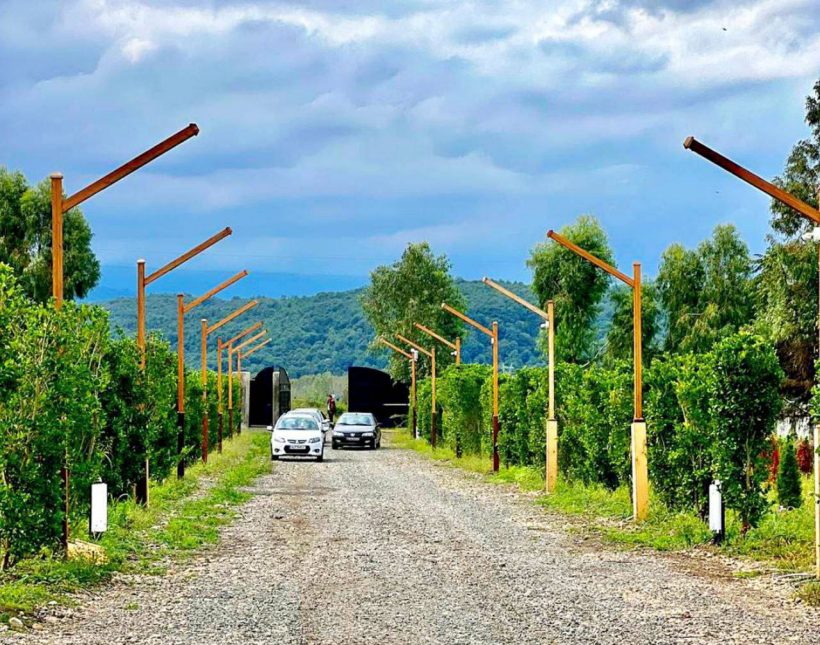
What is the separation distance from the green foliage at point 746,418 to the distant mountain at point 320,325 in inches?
4977

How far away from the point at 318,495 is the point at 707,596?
1626cm

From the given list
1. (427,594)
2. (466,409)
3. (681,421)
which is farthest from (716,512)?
(466,409)

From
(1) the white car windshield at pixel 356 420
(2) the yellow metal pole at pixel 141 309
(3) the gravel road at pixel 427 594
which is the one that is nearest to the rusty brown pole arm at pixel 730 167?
(3) the gravel road at pixel 427 594

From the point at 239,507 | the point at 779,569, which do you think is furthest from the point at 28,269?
the point at 779,569

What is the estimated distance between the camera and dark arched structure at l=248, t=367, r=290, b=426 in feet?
262

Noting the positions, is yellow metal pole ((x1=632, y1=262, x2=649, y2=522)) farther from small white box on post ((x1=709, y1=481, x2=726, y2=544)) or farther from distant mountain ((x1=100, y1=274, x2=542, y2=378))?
distant mountain ((x1=100, y1=274, x2=542, y2=378))

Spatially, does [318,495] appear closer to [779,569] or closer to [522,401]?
[522,401]

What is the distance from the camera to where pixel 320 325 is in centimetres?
16462

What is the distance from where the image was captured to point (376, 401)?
82.2 metres

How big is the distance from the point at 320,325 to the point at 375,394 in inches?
3274

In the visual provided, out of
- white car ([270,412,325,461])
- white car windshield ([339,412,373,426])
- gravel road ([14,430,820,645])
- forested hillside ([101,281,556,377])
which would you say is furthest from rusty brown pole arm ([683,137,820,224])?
forested hillside ([101,281,556,377])

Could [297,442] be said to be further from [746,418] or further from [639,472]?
[746,418]

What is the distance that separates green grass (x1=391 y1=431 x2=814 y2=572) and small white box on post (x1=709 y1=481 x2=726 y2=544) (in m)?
0.19

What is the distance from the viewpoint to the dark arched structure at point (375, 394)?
→ 265ft
